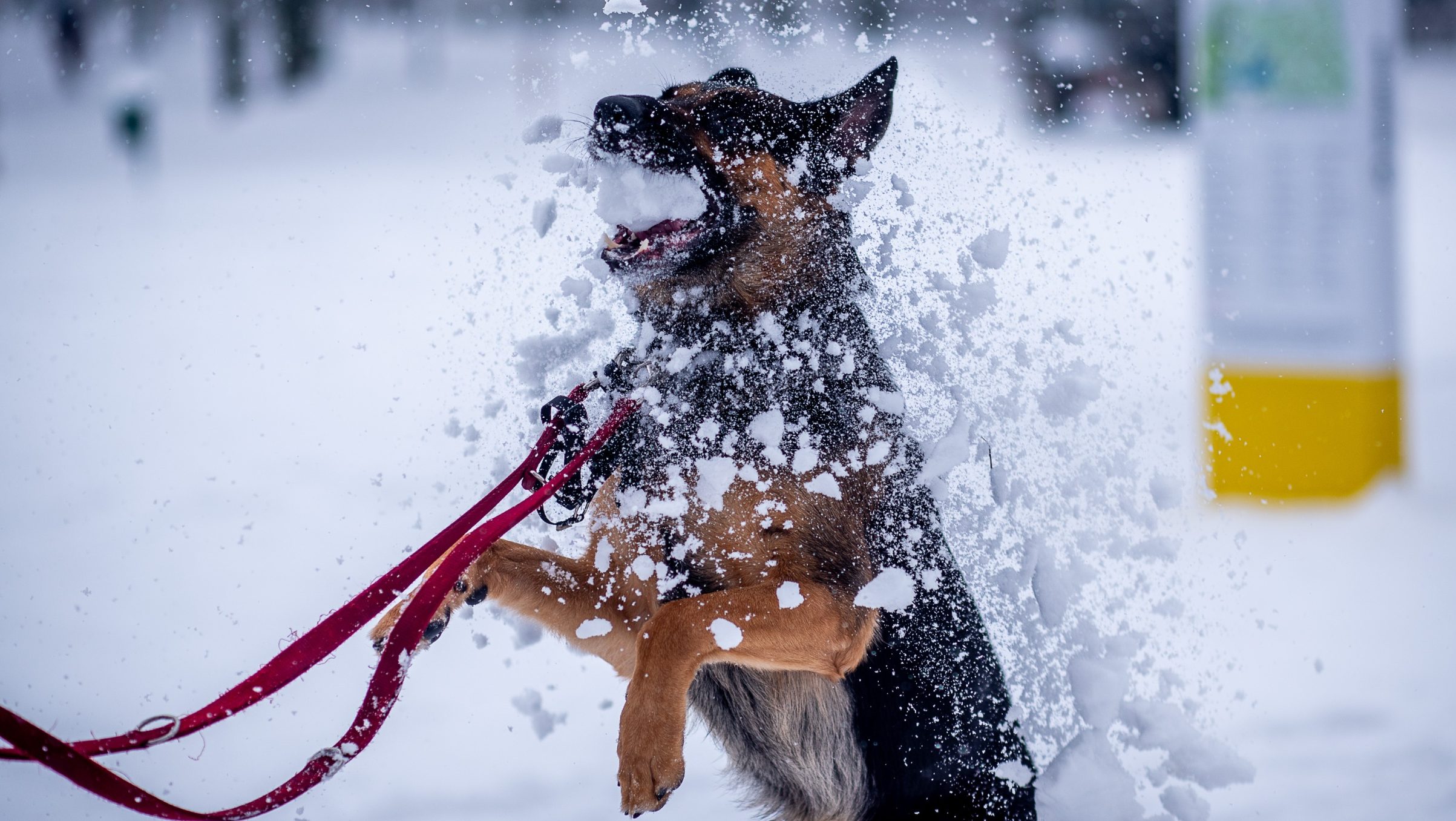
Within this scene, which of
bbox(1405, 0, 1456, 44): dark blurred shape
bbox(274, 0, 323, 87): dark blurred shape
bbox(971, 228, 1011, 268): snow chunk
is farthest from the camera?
bbox(1405, 0, 1456, 44): dark blurred shape

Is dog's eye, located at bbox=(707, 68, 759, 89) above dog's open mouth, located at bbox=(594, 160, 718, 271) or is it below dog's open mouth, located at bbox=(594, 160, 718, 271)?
above

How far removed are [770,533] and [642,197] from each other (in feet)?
2.30

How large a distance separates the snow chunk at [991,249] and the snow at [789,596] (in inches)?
32.4

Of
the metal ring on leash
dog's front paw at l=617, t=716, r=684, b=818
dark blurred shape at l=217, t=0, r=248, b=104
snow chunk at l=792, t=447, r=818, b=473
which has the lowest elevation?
dog's front paw at l=617, t=716, r=684, b=818

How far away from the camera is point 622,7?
1936mm

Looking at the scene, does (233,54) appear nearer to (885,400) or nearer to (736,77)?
(736,77)

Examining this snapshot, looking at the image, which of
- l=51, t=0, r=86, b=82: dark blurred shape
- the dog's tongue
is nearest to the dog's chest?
→ the dog's tongue

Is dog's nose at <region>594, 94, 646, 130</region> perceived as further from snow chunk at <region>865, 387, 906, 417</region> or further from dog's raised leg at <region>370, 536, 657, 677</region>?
dog's raised leg at <region>370, 536, 657, 677</region>

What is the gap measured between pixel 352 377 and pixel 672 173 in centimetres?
292

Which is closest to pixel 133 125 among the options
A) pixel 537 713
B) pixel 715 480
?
pixel 537 713

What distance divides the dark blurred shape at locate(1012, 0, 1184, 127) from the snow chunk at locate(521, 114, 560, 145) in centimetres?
121

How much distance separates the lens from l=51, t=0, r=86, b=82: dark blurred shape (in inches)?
632

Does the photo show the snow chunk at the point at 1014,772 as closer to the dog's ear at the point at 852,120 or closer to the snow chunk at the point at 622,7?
the dog's ear at the point at 852,120

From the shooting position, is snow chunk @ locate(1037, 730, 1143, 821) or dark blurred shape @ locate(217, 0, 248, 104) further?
dark blurred shape @ locate(217, 0, 248, 104)
